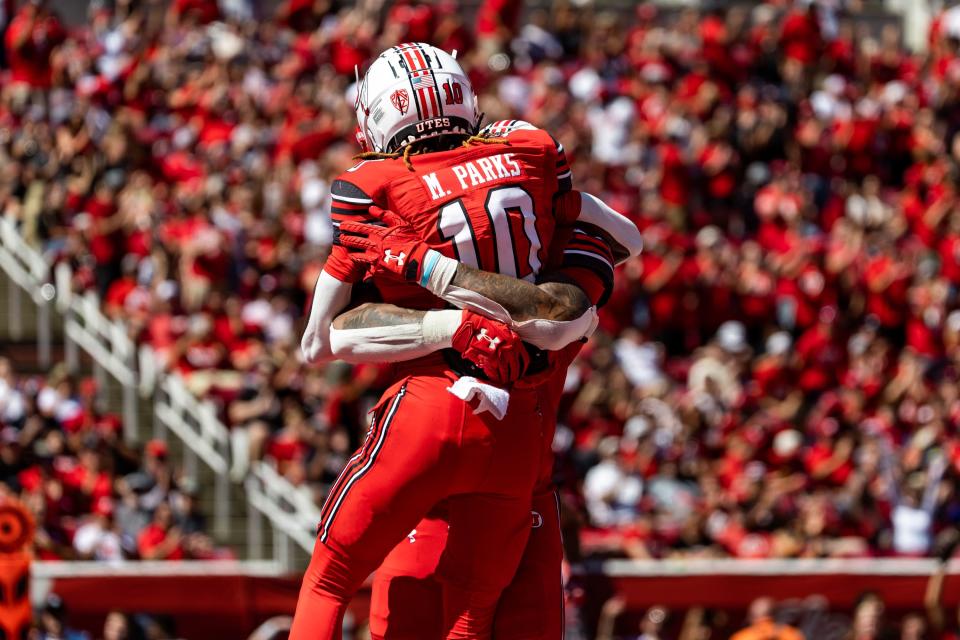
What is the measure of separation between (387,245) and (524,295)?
43cm

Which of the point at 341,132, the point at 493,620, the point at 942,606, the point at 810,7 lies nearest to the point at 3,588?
the point at 493,620

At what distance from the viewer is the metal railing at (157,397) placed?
12141 mm

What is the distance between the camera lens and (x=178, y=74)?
15.8 metres

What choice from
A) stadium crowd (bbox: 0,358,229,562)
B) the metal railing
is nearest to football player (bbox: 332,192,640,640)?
stadium crowd (bbox: 0,358,229,562)

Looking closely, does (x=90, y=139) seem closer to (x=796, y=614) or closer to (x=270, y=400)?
(x=270, y=400)

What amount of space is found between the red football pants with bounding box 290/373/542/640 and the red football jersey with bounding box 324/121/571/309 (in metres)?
0.37

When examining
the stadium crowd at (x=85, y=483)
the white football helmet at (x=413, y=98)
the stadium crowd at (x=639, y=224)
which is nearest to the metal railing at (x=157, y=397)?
the stadium crowd at (x=639, y=224)

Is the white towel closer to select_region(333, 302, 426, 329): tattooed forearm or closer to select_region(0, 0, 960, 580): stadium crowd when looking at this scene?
select_region(333, 302, 426, 329): tattooed forearm

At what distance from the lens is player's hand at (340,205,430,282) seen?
504 cm

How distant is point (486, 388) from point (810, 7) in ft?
46.4

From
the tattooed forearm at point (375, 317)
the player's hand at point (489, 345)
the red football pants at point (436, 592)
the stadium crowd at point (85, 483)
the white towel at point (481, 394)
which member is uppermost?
the tattooed forearm at point (375, 317)

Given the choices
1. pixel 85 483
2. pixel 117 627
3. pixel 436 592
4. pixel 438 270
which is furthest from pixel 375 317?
pixel 85 483

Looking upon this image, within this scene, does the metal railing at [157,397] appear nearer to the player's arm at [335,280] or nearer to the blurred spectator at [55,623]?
the blurred spectator at [55,623]

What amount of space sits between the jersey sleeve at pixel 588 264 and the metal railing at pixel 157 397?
671 cm
